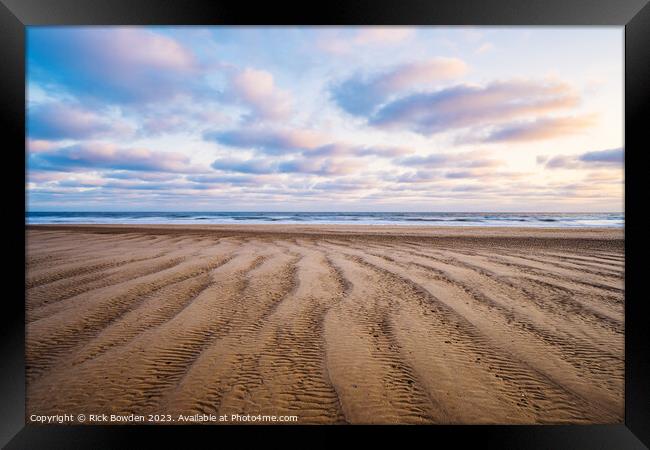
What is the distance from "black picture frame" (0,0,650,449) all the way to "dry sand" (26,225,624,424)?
109 mm

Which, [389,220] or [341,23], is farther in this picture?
[389,220]

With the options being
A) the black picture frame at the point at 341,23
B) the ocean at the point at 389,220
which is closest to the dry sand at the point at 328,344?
the black picture frame at the point at 341,23

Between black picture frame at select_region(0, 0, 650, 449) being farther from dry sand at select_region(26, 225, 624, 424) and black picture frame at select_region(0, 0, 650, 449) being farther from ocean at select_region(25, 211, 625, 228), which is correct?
ocean at select_region(25, 211, 625, 228)

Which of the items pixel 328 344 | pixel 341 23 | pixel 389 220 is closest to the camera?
pixel 341 23

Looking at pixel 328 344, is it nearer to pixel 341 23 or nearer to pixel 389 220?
pixel 341 23

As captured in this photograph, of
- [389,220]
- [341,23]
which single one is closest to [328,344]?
[341,23]

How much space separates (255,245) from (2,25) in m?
6.60

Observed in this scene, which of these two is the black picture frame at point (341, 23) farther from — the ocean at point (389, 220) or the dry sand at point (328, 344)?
the ocean at point (389, 220)

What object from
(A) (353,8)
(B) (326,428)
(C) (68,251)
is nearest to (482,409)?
(B) (326,428)

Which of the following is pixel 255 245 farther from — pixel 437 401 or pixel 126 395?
pixel 437 401

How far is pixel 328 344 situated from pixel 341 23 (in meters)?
2.58

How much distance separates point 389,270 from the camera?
5.38 meters

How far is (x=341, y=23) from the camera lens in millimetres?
2102

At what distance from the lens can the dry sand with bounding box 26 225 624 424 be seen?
2021 millimetres
